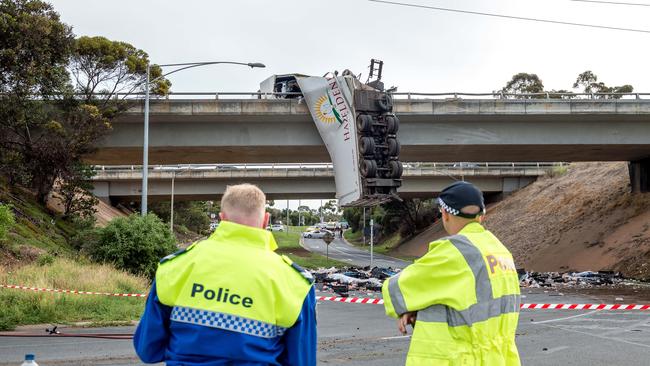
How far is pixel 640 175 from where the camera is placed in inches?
1389

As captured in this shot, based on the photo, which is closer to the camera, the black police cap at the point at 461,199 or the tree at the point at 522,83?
the black police cap at the point at 461,199

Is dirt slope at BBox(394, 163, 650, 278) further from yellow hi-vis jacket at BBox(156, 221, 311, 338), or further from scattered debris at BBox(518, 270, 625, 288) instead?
yellow hi-vis jacket at BBox(156, 221, 311, 338)

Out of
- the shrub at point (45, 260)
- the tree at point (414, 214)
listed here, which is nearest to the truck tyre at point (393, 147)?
the shrub at point (45, 260)

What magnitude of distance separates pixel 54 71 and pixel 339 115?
442 inches

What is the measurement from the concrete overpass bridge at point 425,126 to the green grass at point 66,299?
10.3 meters

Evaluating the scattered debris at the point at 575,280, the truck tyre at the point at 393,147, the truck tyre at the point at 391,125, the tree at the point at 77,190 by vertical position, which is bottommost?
the scattered debris at the point at 575,280

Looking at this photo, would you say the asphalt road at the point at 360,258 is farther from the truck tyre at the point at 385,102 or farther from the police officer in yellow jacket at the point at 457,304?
the police officer in yellow jacket at the point at 457,304

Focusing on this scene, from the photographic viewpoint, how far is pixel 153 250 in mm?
20609

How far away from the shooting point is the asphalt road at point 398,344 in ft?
30.4

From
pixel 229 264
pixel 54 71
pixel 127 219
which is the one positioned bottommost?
pixel 127 219

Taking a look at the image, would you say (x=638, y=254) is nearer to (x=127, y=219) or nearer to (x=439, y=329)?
(x=127, y=219)

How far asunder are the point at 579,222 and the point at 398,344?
31323 millimetres

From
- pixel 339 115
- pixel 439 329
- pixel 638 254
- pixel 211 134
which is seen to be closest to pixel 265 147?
pixel 211 134

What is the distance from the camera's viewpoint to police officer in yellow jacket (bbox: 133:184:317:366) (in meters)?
3.06
